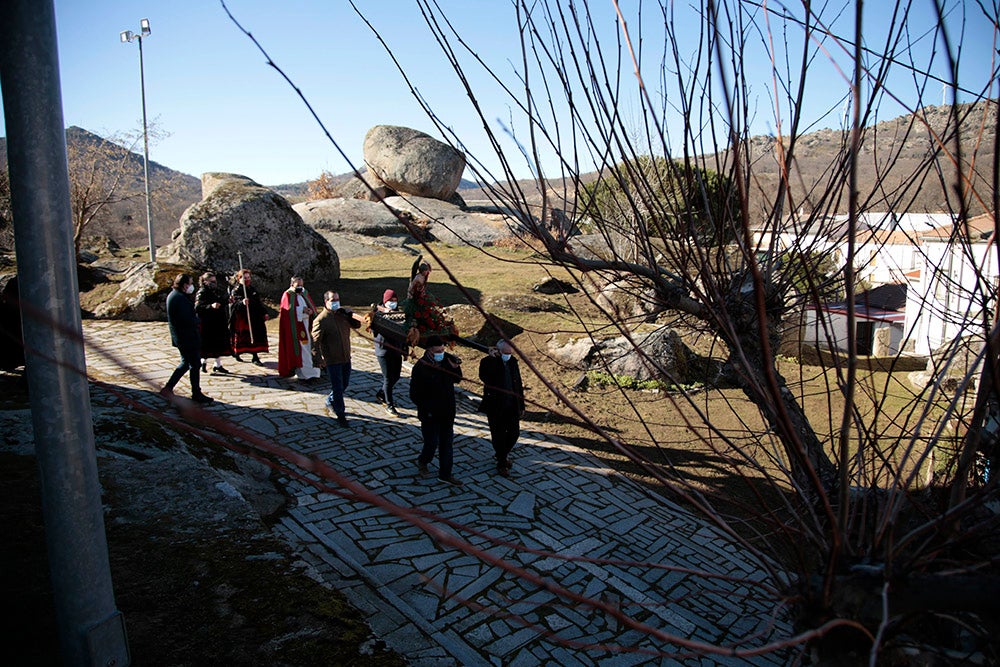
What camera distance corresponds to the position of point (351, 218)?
2520 cm

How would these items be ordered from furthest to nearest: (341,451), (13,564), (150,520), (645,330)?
(645,330), (341,451), (150,520), (13,564)

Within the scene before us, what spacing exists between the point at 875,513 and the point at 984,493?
37.7 inches

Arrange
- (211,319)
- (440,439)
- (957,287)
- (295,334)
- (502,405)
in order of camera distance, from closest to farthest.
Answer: (957,287) < (440,439) < (502,405) < (295,334) < (211,319)

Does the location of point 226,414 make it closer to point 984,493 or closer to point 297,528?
point 297,528

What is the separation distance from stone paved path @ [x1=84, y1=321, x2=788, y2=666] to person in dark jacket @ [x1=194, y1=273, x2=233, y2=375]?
772mm

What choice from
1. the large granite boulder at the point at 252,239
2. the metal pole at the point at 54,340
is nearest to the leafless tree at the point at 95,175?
the large granite boulder at the point at 252,239

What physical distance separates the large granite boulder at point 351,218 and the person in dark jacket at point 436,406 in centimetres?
1761

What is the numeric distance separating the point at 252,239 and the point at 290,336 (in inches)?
257

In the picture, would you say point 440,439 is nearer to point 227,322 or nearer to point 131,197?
point 227,322

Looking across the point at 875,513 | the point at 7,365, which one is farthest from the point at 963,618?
the point at 7,365

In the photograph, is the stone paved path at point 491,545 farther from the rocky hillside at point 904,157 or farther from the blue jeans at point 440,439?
the rocky hillside at point 904,157

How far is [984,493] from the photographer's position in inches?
79.0

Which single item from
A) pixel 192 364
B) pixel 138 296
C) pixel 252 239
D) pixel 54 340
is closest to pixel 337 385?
pixel 192 364

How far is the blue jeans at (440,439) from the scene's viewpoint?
734 centimetres
